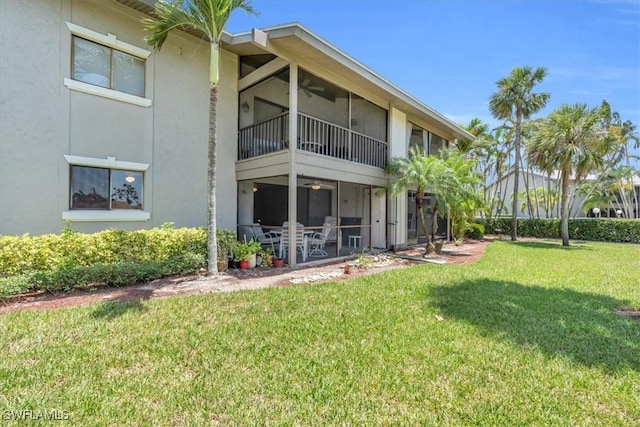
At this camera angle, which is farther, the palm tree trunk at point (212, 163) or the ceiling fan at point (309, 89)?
the ceiling fan at point (309, 89)

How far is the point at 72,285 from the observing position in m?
6.29

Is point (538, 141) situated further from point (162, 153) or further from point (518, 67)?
point (162, 153)

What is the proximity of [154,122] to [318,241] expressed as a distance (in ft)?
20.4

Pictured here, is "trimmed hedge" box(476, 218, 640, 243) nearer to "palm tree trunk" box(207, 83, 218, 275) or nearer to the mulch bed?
the mulch bed

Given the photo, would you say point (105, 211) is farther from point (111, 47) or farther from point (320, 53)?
point (320, 53)

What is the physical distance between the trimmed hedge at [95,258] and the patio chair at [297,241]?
2393 mm

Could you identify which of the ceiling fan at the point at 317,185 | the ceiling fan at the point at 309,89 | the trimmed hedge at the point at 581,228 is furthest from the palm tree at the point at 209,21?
the trimmed hedge at the point at 581,228

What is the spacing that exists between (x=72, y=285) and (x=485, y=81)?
23918mm

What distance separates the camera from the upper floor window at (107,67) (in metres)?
7.80

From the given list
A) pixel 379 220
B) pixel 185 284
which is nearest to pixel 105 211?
pixel 185 284

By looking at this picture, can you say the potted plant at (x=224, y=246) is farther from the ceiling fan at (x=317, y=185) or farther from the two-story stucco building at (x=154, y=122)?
the ceiling fan at (x=317, y=185)

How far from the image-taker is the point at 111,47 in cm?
823

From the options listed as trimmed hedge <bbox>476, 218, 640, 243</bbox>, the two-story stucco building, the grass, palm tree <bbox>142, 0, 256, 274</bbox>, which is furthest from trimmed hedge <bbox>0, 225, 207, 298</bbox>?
trimmed hedge <bbox>476, 218, 640, 243</bbox>

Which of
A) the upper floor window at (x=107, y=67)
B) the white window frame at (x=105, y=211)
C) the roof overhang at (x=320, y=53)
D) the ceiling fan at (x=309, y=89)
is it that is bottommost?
the white window frame at (x=105, y=211)
